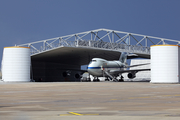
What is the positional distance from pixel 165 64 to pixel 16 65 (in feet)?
89.0

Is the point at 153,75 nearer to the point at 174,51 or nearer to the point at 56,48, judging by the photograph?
the point at 174,51

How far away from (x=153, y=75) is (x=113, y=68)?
22408 mm

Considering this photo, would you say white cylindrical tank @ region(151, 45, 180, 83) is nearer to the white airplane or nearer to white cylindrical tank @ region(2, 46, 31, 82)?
the white airplane

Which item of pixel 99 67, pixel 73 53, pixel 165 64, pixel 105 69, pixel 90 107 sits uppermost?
pixel 73 53

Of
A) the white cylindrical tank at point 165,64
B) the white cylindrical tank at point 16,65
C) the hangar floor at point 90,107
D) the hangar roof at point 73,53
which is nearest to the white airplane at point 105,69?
the hangar roof at point 73,53

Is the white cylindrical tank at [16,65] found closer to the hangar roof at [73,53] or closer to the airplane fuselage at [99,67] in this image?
the hangar roof at [73,53]

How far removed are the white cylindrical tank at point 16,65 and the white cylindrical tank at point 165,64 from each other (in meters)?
23.9

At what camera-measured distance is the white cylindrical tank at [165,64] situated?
39.4m

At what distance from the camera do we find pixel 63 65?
297ft

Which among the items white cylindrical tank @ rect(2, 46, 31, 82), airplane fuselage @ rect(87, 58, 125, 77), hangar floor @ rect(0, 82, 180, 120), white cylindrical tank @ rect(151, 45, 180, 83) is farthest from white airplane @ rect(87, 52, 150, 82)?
hangar floor @ rect(0, 82, 180, 120)

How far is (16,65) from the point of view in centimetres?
4750

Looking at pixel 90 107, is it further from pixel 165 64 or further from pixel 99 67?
pixel 99 67

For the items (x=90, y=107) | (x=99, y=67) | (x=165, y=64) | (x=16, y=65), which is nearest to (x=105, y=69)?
(x=99, y=67)

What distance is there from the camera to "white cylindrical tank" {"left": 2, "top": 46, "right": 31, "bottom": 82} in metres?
47.2
